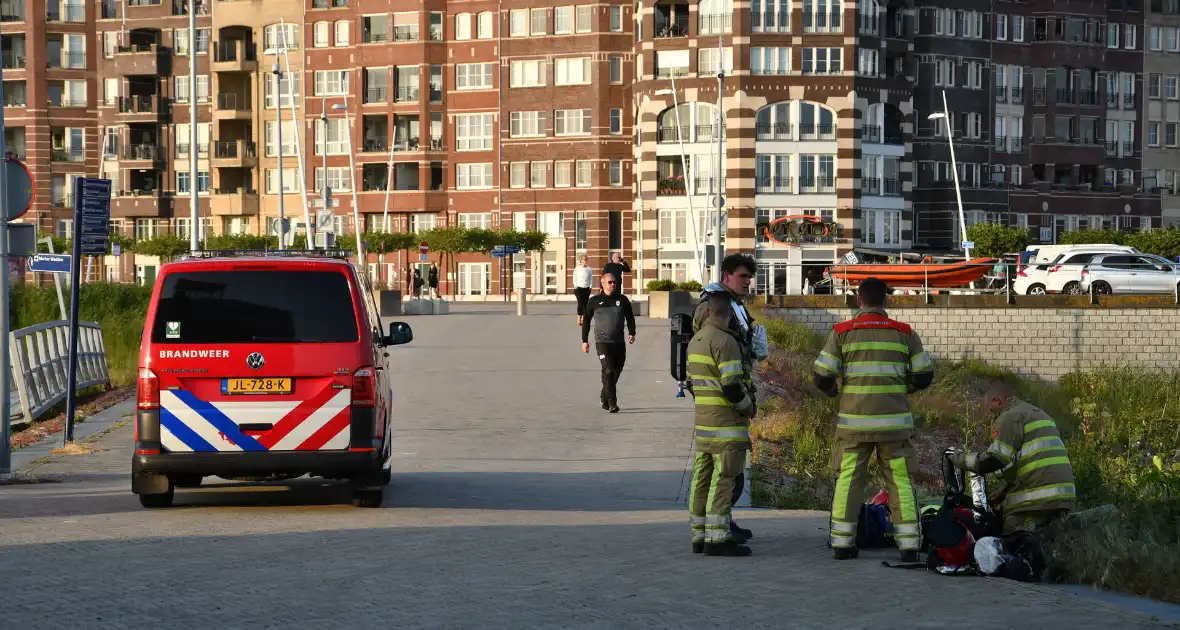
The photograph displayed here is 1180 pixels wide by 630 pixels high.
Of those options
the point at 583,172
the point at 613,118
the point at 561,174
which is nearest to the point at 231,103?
the point at 561,174

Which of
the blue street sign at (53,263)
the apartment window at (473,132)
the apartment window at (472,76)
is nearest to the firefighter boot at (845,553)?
the blue street sign at (53,263)

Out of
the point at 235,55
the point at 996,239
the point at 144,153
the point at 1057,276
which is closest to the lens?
the point at 1057,276

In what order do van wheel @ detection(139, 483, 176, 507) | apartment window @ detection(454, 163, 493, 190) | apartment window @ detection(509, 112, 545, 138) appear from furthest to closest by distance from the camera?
apartment window @ detection(454, 163, 493, 190) → apartment window @ detection(509, 112, 545, 138) → van wheel @ detection(139, 483, 176, 507)

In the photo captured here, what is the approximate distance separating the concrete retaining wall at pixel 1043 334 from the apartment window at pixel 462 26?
4815 cm

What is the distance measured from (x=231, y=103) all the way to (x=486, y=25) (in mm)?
17034

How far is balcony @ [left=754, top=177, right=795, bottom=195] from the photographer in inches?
3438

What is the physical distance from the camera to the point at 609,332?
21.5 meters

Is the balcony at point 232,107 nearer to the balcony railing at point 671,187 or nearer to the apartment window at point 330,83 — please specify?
the apartment window at point 330,83

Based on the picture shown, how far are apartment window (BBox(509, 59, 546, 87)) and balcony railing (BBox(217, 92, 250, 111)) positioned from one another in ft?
58.1

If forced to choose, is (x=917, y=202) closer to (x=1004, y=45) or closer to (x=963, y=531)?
(x=1004, y=45)

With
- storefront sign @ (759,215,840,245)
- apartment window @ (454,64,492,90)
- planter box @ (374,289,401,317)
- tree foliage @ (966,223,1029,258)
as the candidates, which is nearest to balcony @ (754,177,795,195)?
storefront sign @ (759,215,840,245)

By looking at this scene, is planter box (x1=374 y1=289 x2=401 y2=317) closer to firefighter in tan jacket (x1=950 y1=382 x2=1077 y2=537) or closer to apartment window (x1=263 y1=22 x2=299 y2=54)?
firefighter in tan jacket (x1=950 y1=382 x2=1077 y2=537)

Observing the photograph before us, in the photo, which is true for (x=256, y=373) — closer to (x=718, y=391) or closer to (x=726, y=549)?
Answer: (x=718, y=391)

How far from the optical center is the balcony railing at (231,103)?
105 meters
